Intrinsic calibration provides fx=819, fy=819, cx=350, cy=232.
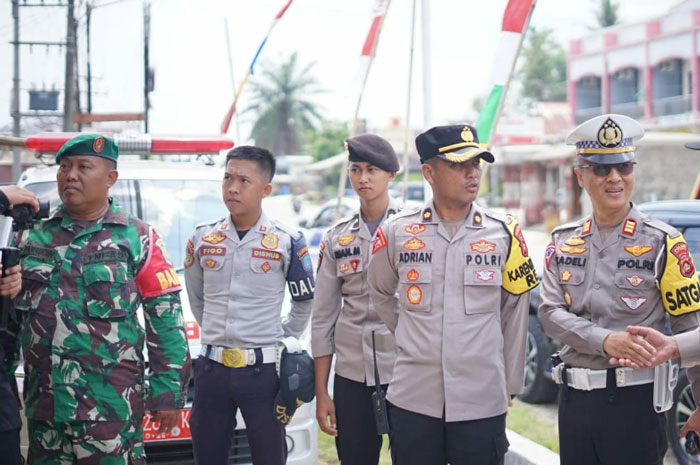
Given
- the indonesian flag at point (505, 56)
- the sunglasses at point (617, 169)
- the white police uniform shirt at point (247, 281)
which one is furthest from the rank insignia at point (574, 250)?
the indonesian flag at point (505, 56)

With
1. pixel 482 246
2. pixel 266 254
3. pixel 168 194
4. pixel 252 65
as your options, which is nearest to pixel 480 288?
pixel 482 246

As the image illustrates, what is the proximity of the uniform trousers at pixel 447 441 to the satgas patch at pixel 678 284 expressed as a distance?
0.76 meters

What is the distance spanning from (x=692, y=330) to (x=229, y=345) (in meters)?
2.02

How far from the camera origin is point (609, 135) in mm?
3203

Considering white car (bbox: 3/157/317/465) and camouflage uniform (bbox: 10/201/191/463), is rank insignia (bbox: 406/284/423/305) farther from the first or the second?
white car (bbox: 3/157/317/465)

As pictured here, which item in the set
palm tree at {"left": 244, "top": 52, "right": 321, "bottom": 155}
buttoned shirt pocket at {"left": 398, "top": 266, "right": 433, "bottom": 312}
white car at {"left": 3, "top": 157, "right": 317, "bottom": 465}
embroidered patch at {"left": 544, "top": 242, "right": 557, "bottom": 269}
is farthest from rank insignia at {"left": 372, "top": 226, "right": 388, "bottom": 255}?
palm tree at {"left": 244, "top": 52, "right": 321, "bottom": 155}

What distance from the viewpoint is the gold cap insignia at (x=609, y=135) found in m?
3.20

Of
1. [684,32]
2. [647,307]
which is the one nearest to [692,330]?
[647,307]

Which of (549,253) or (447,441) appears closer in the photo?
(447,441)

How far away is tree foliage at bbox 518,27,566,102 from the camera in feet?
188

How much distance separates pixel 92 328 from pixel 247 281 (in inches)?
36.7

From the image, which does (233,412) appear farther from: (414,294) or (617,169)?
(617,169)

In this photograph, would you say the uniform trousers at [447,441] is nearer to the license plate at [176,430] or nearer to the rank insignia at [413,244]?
the rank insignia at [413,244]

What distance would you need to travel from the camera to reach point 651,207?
16.9 ft
